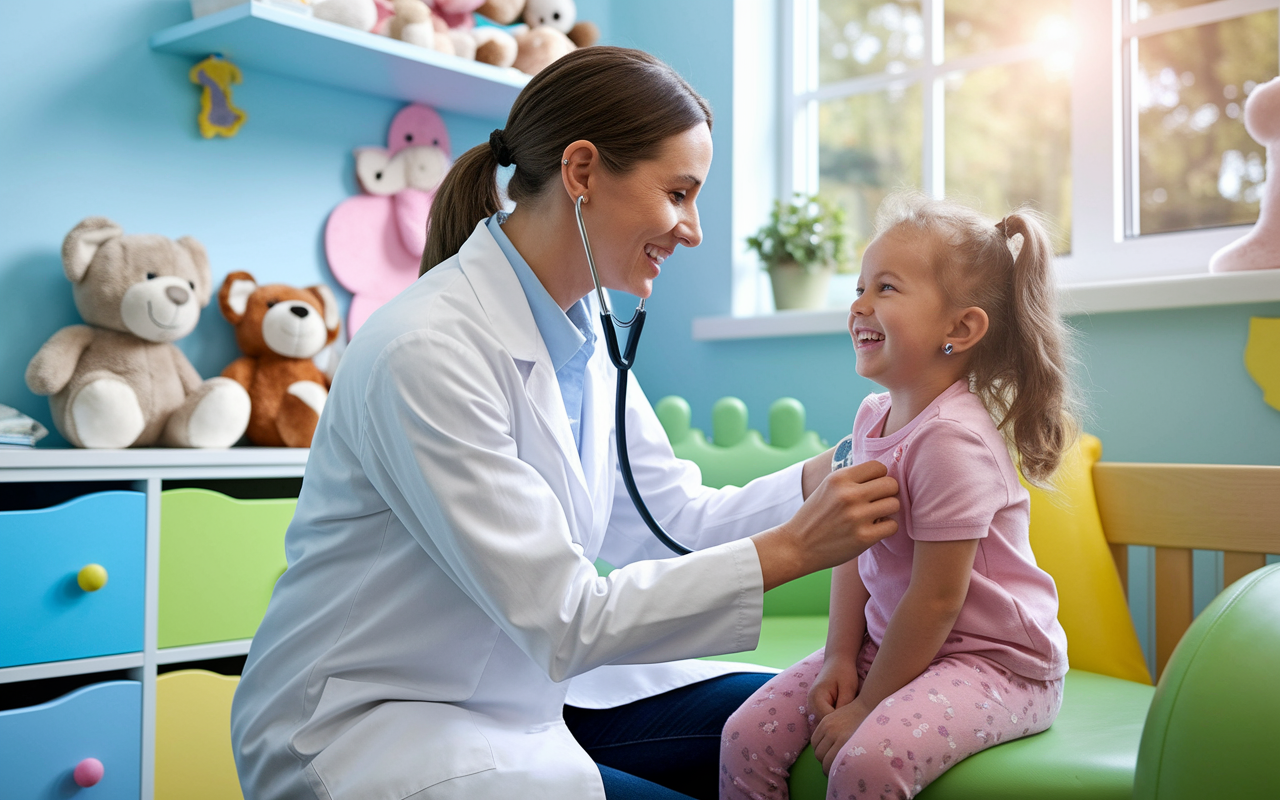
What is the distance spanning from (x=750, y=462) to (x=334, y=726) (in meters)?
1.09

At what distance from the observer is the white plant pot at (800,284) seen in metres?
2.31

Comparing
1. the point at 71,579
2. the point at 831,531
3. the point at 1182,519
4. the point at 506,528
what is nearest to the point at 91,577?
the point at 71,579

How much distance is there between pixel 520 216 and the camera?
3.82 ft

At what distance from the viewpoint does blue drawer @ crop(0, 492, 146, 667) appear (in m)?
1.49

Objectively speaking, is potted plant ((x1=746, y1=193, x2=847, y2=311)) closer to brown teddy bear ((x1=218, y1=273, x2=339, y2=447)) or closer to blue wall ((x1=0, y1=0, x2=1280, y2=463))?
blue wall ((x1=0, y1=0, x2=1280, y2=463))

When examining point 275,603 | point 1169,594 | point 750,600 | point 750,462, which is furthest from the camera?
point 750,462

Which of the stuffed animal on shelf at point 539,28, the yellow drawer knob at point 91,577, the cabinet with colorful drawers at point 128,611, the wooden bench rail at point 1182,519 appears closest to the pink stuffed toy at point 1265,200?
the wooden bench rail at point 1182,519

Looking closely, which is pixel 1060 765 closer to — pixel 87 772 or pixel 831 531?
pixel 831 531

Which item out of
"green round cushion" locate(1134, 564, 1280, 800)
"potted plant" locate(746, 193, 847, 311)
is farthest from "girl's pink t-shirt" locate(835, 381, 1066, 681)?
"potted plant" locate(746, 193, 847, 311)

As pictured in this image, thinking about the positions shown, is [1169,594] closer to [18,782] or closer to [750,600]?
[750,600]

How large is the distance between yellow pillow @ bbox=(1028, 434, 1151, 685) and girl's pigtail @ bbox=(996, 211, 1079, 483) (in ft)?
1.11

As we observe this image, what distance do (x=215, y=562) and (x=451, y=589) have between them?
0.90 meters

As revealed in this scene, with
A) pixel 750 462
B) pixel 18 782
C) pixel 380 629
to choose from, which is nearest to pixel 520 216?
pixel 380 629

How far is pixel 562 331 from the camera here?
1.14 metres
